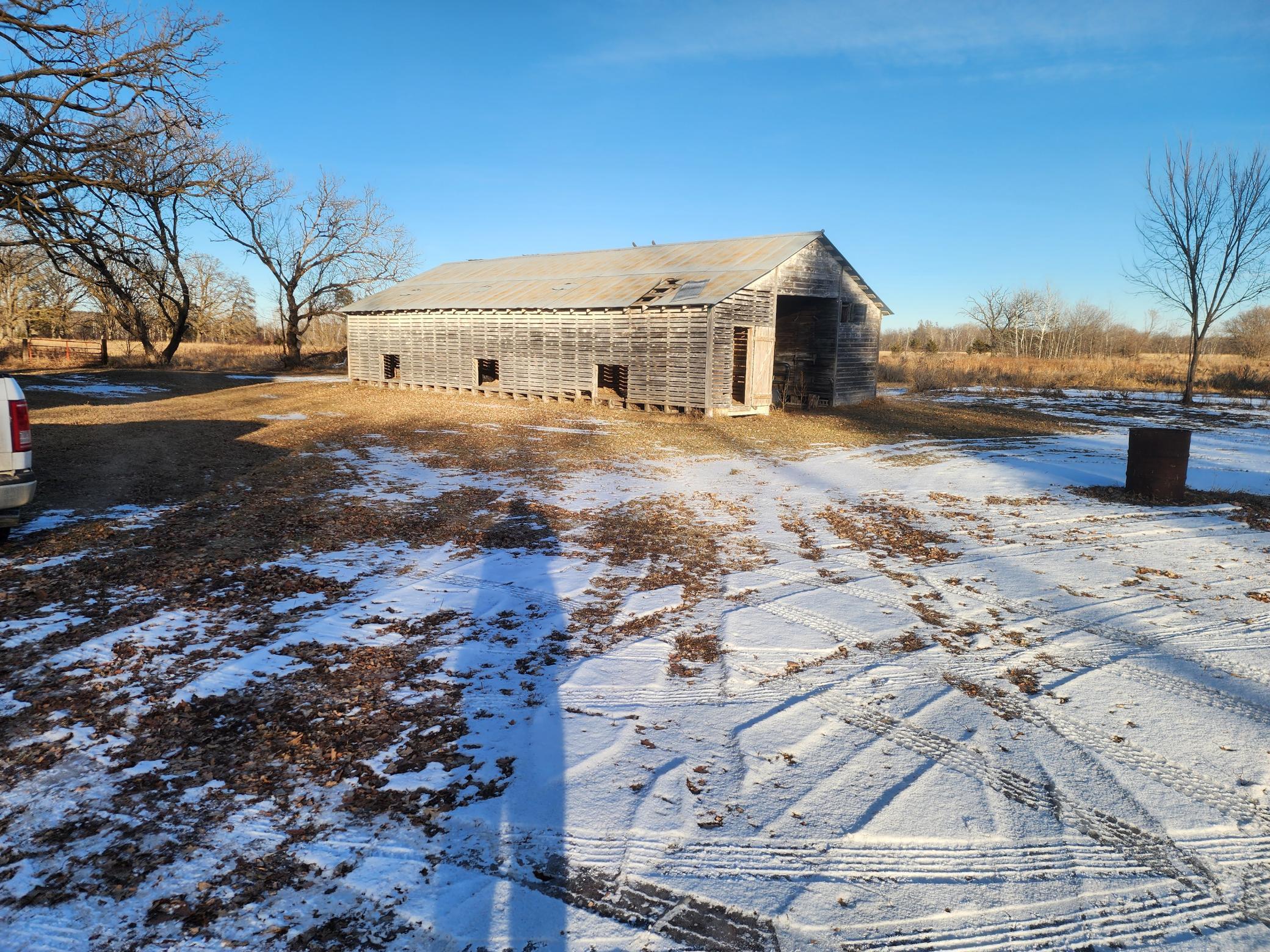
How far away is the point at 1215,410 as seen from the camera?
2614 centimetres

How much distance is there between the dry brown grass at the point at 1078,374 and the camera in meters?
35.1

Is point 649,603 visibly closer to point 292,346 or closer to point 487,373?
point 487,373

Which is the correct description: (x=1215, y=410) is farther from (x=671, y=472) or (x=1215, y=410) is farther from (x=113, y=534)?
(x=113, y=534)

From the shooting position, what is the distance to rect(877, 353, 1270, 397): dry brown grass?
3506 cm

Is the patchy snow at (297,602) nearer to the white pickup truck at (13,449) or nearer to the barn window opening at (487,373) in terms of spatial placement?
the white pickup truck at (13,449)

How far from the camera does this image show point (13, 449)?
21.6 ft

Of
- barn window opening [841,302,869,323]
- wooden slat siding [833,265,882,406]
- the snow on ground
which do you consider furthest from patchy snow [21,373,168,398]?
barn window opening [841,302,869,323]

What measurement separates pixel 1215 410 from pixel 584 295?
23293mm

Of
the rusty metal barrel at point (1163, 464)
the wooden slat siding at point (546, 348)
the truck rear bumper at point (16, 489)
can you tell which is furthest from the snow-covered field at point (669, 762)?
the wooden slat siding at point (546, 348)

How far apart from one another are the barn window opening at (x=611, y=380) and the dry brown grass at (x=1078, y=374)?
708 inches

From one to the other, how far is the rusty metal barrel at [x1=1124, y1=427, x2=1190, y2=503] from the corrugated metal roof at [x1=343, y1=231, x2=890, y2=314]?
12.7 meters

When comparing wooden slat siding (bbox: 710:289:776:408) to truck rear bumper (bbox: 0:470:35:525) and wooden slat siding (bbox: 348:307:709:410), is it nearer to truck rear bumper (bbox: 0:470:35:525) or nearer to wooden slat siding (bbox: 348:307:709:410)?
wooden slat siding (bbox: 348:307:709:410)

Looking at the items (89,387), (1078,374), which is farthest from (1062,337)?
(89,387)

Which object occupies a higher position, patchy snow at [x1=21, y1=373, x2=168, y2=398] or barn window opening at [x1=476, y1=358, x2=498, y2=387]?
barn window opening at [x1=476, y1=358, x2=498, y2=387]
